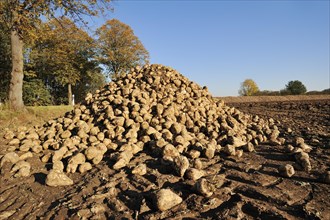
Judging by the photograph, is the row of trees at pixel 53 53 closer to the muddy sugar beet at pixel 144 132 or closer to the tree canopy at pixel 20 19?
the tree canopy at pixel 20 19

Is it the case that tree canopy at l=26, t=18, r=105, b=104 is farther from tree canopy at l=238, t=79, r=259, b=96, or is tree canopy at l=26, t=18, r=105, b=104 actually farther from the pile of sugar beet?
tree canopy at l=238, t=79, r=259, b=96

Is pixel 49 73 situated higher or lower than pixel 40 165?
higher

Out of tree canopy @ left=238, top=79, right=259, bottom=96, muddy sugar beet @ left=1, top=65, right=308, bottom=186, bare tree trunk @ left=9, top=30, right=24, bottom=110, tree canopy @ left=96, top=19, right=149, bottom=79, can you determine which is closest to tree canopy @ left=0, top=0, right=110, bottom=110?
bare tree trunk @ left=9, top=30, right=24, bottom=110

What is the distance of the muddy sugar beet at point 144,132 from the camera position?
317 cm

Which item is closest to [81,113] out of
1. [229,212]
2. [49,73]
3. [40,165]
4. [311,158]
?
[40,165]

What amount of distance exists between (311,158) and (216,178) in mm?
1883

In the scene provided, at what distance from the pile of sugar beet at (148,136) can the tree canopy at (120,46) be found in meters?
18.9

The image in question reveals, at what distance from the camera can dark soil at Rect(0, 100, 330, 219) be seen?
202cm

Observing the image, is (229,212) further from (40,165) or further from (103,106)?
(103,106)

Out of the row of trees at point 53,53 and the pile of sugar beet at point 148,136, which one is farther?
the row of trees at point 53,53

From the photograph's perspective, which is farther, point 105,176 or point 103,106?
point 103,106

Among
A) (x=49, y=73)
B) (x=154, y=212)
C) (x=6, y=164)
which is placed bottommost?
(x=154, y=212)

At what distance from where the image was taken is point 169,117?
433cm

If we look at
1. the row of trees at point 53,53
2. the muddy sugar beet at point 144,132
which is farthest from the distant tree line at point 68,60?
the muddy sugar beet at point 144,132
